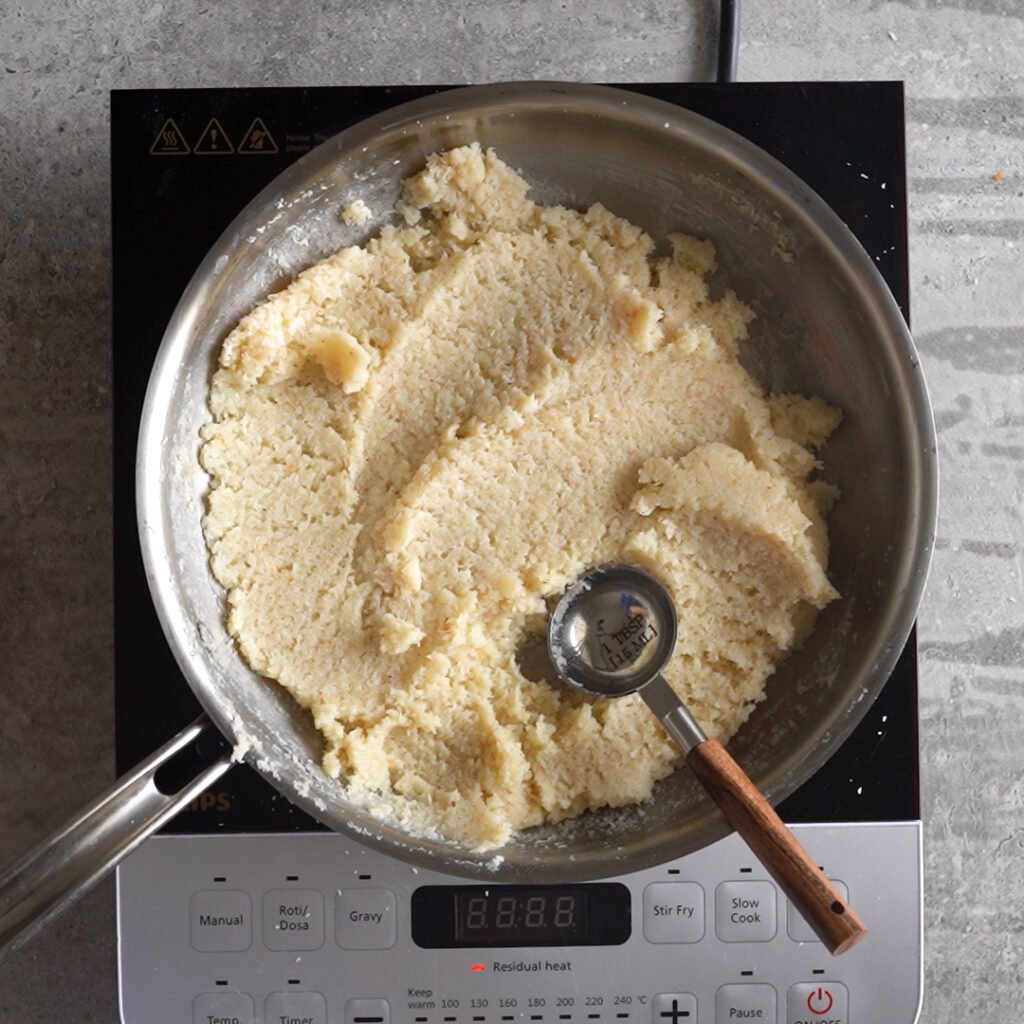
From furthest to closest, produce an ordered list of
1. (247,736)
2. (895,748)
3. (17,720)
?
1. (17,720)
2. (895,748)
3. (247,736)

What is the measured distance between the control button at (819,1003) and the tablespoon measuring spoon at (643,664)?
0.35 ft

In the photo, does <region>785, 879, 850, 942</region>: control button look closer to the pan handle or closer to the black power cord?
the pan handle

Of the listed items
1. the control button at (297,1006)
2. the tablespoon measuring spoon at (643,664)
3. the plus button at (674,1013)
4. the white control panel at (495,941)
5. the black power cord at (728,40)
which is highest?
the black power cord at (728,40)

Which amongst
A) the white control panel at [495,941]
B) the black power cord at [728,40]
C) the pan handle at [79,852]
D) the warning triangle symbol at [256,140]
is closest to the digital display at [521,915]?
the white control panel at [495,941]

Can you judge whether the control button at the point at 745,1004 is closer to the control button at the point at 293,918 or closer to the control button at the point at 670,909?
the control button at the point at 670,909

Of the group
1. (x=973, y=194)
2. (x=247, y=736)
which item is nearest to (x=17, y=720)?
(x=247, y=736)

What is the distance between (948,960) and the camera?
1108mm

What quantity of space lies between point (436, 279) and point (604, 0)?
1.23 ft

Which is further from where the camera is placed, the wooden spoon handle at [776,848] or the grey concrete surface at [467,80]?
the grey concrete surface at [467,80]

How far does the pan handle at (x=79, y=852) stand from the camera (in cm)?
78

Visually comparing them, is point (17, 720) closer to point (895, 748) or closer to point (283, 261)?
point (283, 261)

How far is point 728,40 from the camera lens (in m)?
Answer: 1.10

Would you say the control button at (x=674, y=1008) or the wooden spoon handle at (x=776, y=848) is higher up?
the wooden spoon handle at (x=776, y=848)

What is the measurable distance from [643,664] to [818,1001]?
0.34 m
